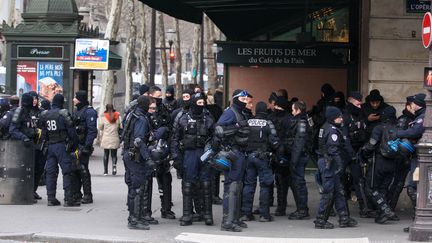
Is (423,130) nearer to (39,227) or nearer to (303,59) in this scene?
(39,227)

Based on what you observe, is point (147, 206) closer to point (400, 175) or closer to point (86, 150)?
point (86, 150)

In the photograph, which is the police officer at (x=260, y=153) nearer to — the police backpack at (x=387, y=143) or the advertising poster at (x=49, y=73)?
the police backpack at (x=387, y=143)

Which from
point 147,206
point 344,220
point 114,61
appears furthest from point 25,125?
point 114,61

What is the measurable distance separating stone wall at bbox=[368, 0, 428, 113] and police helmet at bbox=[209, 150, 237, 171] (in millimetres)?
3828

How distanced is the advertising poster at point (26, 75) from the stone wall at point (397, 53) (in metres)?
12.4

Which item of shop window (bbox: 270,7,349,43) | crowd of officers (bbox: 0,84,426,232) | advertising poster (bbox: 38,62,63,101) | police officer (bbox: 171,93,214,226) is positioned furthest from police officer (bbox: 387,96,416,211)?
advertising poster (bbox: 38,62,63,101)

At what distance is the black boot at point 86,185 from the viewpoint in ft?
53.5

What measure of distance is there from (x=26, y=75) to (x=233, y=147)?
44.9 feet

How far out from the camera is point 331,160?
1370cm

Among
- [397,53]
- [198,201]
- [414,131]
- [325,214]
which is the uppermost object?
[397,53]

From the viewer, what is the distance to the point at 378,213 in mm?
14734

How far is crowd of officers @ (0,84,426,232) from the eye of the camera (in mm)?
13453

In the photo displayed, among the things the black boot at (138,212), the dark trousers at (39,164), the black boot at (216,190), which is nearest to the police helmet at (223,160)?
the black boot at (138,212)

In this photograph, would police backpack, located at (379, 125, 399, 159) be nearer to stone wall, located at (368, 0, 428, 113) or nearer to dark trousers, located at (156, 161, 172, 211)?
stone wall, located at (368, 0, 428, 113)
